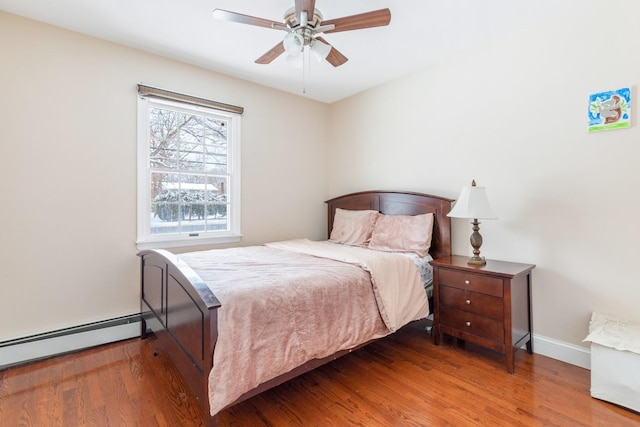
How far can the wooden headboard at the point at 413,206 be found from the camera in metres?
2.90

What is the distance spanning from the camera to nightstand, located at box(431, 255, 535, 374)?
7.06 ft

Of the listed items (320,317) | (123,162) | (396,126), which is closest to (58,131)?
(123,162)

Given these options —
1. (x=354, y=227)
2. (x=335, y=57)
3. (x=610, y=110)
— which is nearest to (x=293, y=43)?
(x=335, y=57)

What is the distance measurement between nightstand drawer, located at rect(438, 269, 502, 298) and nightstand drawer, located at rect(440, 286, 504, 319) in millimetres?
34

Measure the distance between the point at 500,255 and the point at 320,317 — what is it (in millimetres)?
1798

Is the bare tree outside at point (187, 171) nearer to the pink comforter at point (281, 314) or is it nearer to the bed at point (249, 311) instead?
the bed at point (249, 311)

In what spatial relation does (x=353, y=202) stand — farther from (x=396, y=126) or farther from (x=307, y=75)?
(x=307, y=75)

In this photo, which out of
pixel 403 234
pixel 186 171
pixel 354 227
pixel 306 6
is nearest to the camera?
pixel 306 6

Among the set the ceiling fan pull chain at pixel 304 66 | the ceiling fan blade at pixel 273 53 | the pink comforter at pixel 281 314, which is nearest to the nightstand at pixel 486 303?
the pink comforter at pixel 281 314

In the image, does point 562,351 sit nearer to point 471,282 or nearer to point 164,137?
point 471,282

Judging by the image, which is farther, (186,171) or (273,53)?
(186,171)

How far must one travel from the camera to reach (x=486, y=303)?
225 centimetres

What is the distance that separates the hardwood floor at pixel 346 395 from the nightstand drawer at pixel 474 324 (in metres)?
0.21

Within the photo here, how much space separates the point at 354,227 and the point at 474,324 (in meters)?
1.55
